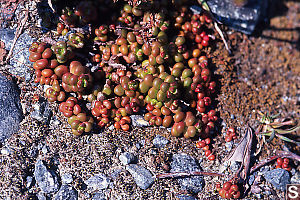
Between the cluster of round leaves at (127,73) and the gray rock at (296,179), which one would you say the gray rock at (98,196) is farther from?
the gray rock at (296,179)

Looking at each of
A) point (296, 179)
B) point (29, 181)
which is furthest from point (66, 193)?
point (296, 179)

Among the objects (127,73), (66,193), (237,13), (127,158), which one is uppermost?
(237,13)

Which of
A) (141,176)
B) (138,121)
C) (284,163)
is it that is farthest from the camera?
(284,163)

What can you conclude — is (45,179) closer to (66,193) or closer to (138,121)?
(66,193)

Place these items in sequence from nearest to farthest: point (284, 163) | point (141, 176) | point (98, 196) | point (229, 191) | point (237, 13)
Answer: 1. point (98, 196)
2. point (141, 176)
3. point (229, 191)
4. point (284, 163)
5. point (237, 13)

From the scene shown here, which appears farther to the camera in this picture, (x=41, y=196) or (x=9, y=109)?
(x=9, y=109)

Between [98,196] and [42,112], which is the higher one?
[42,112]
